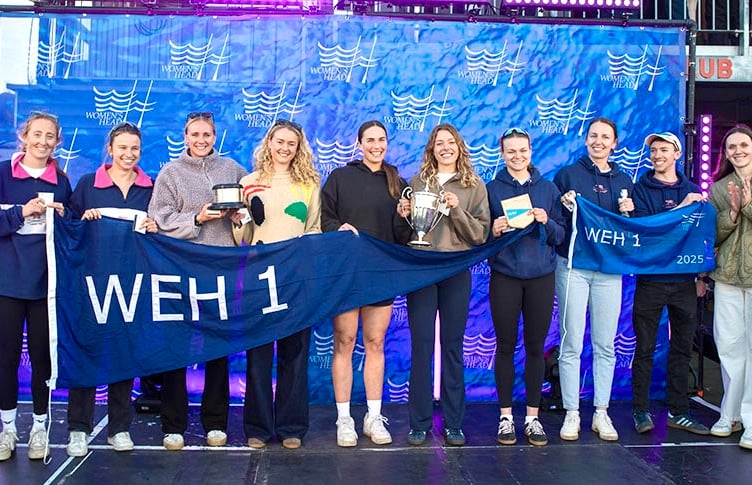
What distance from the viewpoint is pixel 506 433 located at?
430cm

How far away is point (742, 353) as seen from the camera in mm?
4531

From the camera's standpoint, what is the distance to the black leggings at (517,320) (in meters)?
4.21

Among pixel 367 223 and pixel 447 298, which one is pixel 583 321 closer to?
pixel 447 298

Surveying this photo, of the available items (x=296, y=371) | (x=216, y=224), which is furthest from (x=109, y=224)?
(x=296, y=371)

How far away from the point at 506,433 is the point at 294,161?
206 cm

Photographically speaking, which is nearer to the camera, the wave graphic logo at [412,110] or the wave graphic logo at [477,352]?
the wave graphic logo at [412,110]

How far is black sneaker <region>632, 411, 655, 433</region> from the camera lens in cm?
453

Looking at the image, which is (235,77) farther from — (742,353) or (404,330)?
(742,353)

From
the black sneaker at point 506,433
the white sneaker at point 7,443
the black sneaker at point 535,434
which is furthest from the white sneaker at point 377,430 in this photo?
the white sneaker at point 7,443

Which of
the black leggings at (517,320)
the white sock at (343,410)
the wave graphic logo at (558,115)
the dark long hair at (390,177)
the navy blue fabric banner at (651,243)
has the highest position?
the wave graphic logo at (558,115)

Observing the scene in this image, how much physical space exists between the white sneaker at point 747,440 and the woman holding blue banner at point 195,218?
309cm

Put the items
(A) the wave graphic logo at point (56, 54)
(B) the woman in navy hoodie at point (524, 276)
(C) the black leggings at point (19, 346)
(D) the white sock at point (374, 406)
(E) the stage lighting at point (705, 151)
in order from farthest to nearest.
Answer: (E) the stage lighting at point (705, 151), (A) the wave graphic logo at point (56, 54), (D) the white sock at point (374, 406), (B) the woman in navy hoodie at point (524, 276), (C) the black leggings at point (19, 346)

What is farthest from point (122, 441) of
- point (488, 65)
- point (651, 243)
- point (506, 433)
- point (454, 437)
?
point (488, 65)

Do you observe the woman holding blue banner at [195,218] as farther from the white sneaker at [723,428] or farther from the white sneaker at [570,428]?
the white sneaker at [723,428]
